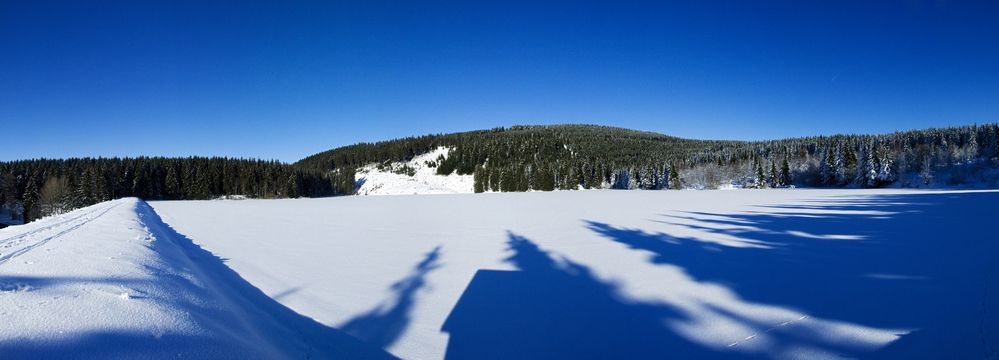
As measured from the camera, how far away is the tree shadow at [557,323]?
422 cm

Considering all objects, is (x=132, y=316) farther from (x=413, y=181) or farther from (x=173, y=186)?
(x=413, y=181)

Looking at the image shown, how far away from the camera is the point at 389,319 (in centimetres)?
524

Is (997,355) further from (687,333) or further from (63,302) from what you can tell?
(63,302)

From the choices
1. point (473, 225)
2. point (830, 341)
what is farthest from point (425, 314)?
point (473, 225)

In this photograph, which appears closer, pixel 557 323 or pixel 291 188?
pixel 557 323

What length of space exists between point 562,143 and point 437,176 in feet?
194

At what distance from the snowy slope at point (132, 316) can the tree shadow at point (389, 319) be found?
229 millimetres

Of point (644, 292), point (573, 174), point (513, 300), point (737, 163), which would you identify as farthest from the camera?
point (737, 163)

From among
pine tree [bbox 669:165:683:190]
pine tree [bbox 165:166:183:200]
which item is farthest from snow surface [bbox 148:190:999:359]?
pine tree [bbox 165:166:183:200]

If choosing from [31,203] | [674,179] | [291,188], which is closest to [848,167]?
[674,179]

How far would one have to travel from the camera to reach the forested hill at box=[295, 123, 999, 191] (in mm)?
64688

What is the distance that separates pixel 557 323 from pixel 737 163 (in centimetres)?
10615

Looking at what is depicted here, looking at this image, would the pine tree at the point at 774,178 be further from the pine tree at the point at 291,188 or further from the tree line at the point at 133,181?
the tree line at the point at 133,181

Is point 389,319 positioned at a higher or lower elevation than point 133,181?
lower
